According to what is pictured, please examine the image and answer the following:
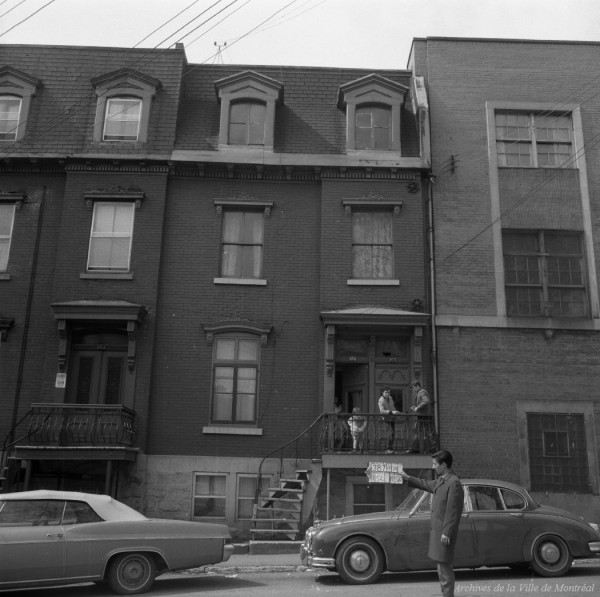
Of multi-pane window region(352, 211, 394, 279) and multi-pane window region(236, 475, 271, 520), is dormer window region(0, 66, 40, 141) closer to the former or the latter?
multi-pane window region(352, 211, 394, 279)

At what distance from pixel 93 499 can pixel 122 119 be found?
36.5 feet

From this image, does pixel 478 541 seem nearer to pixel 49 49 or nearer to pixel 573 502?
pixel 573 502

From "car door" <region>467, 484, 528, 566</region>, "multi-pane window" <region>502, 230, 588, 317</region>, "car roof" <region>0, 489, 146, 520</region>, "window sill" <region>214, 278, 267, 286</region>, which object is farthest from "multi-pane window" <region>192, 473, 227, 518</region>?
"multi-pane window" <region>502, 230, 588, 317</region>

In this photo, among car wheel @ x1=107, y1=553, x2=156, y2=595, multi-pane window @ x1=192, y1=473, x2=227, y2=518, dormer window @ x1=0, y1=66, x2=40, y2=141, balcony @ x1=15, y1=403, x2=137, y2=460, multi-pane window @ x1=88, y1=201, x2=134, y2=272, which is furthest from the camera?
dormer window @ x1=0, y1=66, x2=40, y2=141

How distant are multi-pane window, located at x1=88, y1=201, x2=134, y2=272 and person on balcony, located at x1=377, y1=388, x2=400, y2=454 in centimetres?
674

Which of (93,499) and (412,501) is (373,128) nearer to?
(412,501)

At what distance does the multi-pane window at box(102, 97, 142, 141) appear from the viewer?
59.4ft

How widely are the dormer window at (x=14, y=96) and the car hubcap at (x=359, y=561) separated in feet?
44.9

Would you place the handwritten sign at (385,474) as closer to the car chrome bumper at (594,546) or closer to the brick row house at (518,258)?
the car chrome bumper at (594,546)

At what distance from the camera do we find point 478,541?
1041cm

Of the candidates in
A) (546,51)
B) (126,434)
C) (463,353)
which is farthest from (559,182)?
(126,434)

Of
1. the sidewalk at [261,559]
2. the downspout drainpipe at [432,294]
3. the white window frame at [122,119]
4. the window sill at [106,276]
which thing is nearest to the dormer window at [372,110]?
the downspout drainpipe at [432,294]

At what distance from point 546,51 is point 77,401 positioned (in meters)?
14.7

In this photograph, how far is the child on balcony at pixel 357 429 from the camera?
15.2 m
